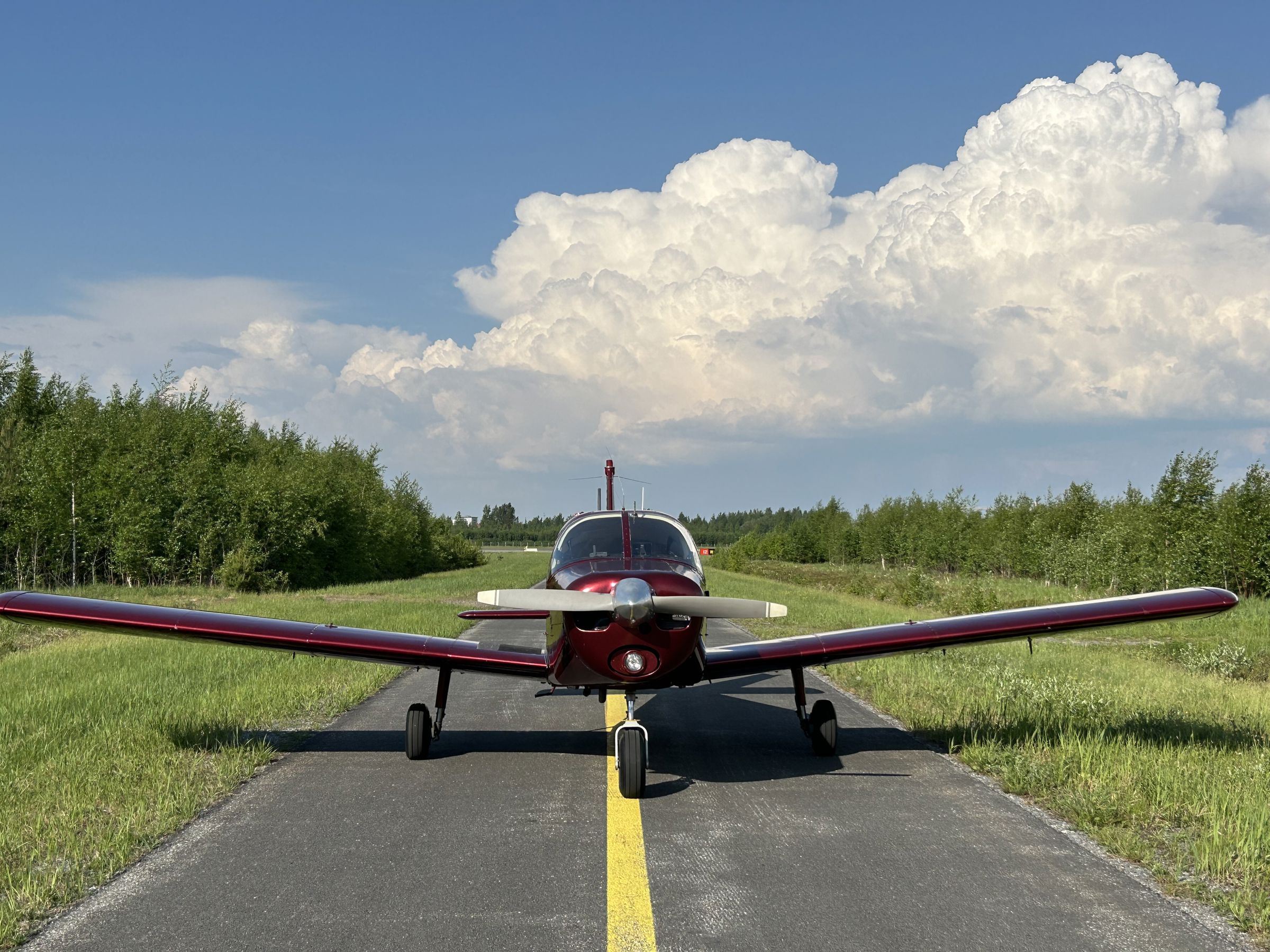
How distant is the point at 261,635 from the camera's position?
27.0 feet

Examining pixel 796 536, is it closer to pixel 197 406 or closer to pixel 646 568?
pixel 197 406

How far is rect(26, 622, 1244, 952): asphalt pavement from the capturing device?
13.5 ft

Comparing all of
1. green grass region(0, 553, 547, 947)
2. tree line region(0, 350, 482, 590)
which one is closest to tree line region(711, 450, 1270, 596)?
green grass region(0, 553, 547, 947)

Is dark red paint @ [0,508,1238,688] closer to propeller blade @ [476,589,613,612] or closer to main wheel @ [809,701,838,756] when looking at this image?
main wheel @ [809,701,838,756]

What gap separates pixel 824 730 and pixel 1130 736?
276 cm

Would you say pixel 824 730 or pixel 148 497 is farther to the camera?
pixel 148 497

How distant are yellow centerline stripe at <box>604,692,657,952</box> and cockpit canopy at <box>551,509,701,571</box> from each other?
6.48 feet

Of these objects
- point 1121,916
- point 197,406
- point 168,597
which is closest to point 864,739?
point 1121,916

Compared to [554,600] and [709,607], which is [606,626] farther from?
[709,607]

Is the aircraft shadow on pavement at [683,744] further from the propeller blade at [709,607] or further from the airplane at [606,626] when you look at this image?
the propeller blade at [709,607]

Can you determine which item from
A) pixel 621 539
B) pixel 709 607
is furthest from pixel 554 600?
pixel 621 539

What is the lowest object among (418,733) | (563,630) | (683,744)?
(683,744)

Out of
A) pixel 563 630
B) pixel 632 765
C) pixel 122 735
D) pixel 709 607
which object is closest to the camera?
pixel 632 765

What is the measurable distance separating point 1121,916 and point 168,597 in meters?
31.5
